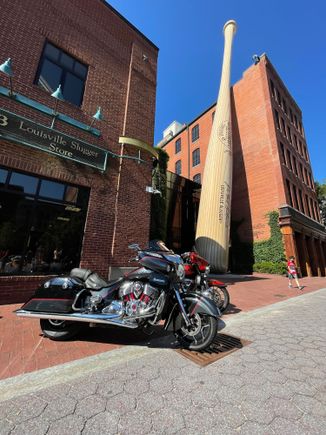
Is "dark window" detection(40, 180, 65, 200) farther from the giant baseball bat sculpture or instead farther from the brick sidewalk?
the giant baseball bat sculpture

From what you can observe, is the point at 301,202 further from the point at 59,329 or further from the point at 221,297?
the point at 59,329

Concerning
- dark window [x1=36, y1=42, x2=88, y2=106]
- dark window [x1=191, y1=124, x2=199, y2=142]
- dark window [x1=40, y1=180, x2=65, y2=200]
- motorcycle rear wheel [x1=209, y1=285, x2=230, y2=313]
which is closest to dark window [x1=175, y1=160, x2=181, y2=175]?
dark window [x1=191, y1=124, x2=199, y2=142]

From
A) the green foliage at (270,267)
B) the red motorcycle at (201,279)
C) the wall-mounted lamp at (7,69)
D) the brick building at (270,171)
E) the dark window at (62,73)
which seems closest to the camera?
the red motorcycle at (201,279)

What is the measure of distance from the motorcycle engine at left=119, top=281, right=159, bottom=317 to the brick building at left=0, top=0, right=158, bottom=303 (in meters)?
3.42

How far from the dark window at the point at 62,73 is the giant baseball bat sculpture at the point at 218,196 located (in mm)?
8735

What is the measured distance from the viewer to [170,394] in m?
2.07

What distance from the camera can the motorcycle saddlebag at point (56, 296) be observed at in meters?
3.12

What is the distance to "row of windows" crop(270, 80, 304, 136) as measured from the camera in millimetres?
20359

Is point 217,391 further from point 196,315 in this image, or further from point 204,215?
point 204,215

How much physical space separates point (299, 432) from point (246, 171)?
19250 mm

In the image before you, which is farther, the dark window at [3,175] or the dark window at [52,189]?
the dark window at [52,189]

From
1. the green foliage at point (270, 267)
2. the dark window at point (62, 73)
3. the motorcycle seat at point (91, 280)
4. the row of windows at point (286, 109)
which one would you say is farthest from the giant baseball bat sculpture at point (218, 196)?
the motorcycle seat at point (91, 280)

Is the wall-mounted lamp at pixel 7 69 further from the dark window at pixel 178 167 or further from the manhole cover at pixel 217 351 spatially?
the dark window at pixel 178 167

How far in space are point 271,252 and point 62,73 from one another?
1605cm
